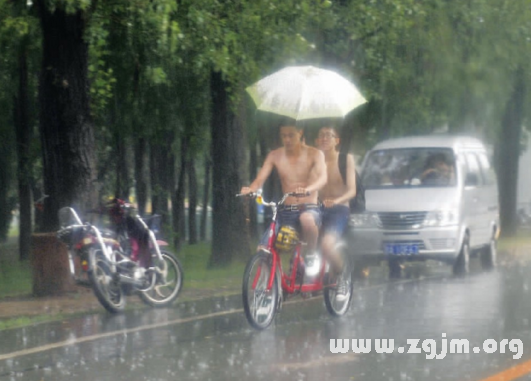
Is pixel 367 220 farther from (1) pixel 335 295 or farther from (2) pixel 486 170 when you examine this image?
(1) pixel 335 295

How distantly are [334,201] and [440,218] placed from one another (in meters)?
7.08

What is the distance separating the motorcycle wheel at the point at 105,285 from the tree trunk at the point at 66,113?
251cm

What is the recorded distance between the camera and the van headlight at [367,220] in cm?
1869

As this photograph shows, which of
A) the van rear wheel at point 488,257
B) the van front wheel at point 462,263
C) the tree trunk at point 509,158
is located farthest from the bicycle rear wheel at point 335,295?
the tree trunk at point 509,158

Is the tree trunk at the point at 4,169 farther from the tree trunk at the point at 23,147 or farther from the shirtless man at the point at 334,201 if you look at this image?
the shirtless man at the point at 334,201

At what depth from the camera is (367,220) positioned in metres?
18.7

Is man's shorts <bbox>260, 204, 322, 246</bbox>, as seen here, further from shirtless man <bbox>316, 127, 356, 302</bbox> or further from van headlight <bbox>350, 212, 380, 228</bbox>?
van headlight <bbox>350, 212, 380, 228</bbox>

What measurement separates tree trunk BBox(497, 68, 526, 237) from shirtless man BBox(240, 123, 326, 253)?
21309 mm

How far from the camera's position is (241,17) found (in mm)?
18391

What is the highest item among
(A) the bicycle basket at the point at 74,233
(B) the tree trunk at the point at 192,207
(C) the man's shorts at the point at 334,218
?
→ (C) the man's shorts at the point at 334,218

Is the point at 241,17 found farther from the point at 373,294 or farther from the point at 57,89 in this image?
the point at 373,294

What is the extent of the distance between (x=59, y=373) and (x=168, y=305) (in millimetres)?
5170

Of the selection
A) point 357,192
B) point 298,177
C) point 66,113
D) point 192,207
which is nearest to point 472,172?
point 66,113

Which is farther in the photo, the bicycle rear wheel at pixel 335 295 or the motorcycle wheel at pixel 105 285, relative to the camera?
the motorcycle wheel at pixel 105 285
